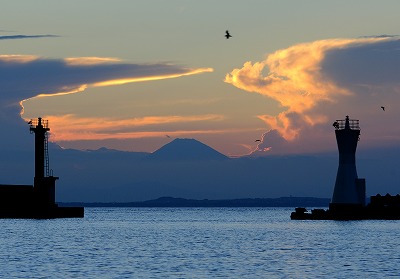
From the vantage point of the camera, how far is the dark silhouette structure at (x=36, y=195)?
526 feet

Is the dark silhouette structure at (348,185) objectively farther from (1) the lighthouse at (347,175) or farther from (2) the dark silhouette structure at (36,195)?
(2) the dark silhouette structure at (36,195)

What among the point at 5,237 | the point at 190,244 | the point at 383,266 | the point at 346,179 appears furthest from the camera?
the point at 346,179

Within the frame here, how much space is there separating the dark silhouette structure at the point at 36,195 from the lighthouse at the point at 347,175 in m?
44.1

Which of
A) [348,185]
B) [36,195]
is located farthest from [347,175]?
[36,195]

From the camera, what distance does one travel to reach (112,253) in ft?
→ 291

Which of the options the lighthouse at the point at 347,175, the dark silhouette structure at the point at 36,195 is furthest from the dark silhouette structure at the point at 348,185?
the dark silhouette structure at the point at 36,195

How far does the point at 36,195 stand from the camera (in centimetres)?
16325

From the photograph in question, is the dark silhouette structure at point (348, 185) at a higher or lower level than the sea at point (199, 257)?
higher

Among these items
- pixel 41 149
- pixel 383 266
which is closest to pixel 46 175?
pixel 41 149

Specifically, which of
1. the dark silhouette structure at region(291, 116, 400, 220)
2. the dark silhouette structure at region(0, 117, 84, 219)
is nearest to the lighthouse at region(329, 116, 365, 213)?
the dark silhouette structure at region(291, 116, 400, 220)

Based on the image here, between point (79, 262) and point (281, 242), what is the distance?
33780 millimetres

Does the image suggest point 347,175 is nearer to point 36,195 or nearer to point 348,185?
point 348,185

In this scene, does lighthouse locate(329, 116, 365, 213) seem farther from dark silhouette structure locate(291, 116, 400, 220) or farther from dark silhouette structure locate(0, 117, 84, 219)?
dark silhouette structure locate(0, 117, 84, 219)

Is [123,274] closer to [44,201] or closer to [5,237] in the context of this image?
[5,237]
